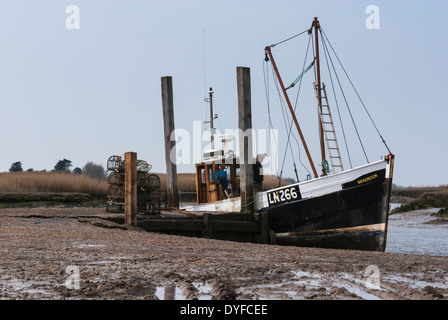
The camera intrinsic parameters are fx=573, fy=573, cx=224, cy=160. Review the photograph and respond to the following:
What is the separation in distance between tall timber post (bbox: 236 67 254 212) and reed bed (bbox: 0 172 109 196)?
55.3 feet

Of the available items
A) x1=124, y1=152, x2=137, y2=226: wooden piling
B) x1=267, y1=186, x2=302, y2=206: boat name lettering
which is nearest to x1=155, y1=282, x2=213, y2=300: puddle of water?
x1=124, y1=152, x2=137, y2=226: wooden piling

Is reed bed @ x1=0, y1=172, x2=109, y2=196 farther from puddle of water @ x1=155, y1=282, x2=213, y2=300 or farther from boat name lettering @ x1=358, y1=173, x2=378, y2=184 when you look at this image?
puddle of water @ x1=155, y1=282, x2=213, y2=300

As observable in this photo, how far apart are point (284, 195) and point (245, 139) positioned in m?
1.91

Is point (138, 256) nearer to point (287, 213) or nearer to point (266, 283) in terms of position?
point (266, 283)

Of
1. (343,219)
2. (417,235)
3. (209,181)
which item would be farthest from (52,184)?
(343,219)

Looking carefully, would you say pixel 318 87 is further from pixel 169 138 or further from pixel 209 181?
pixel 169 138

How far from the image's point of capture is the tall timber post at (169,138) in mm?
18500

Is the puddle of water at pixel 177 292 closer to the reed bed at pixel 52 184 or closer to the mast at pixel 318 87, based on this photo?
the mast at pixel 318 87

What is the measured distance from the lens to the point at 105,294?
5.27 metres

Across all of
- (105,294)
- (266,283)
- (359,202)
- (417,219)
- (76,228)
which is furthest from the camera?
(417,219)

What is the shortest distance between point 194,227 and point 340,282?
30.2ft

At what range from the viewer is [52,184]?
3081cm

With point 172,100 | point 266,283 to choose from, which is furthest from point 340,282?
point 172,100

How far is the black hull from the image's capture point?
49.0 ft
